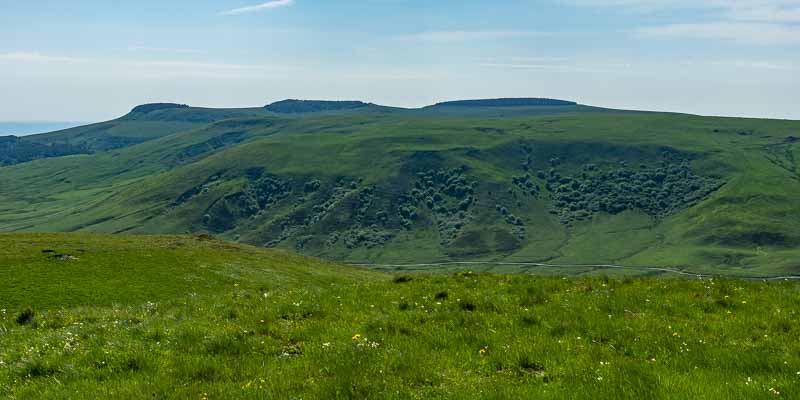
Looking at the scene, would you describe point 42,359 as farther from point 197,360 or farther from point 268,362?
point 268,362

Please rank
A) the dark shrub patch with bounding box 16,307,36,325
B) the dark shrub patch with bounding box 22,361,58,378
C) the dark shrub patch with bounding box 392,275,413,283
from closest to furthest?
the dark shrub patch with bounding box 22,361,58,378, the dark shrub patch with bounding box 16,307,36,325, the dark shrub patch with bounding box 392,275,413,283

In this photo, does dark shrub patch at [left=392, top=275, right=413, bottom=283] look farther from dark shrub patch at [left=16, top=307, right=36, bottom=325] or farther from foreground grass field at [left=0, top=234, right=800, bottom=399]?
dark shrub patch at [left=16, top=307, right=36, bottom=325]

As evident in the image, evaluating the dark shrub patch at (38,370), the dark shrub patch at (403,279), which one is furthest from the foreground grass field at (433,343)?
the dark shrub patch at (403,279)

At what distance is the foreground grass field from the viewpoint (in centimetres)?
1274

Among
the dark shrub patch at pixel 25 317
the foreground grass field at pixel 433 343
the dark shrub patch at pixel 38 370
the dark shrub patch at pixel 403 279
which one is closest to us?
the foreground grass field at pixel 433 343

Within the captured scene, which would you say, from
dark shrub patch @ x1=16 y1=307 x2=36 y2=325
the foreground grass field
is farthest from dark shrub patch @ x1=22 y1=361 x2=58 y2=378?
dark shrub patch @ x1=16 y1=307 x2=36 y2=325

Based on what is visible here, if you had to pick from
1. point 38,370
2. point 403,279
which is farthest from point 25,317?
point 403,279

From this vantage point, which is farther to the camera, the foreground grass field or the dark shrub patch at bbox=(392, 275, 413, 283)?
the dark shrub patch at bbox=(392, 275, 413, 283)

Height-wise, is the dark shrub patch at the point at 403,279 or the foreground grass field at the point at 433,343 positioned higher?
the foreground grass field at the point at 433,343

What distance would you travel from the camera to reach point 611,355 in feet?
47.7

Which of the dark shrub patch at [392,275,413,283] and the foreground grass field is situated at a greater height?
the foreground grass field

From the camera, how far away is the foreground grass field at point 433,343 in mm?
12742

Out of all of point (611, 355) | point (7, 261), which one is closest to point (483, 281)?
point (611, 355)

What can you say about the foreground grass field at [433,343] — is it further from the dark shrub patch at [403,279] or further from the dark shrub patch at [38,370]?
the dark shrub patch at [403,279]
